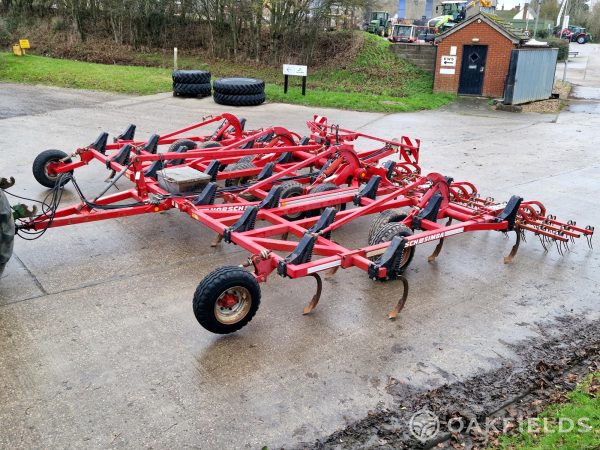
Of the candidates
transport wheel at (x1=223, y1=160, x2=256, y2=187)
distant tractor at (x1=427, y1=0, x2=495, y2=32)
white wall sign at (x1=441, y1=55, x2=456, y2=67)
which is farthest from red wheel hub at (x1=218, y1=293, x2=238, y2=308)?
distant tractor at (x1=427, y1=0, x2=495, y2=32)

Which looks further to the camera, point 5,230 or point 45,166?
point 45,166

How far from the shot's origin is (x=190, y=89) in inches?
660

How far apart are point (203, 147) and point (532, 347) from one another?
5.76 metres

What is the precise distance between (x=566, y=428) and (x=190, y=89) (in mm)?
14936

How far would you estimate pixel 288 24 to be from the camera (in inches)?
887

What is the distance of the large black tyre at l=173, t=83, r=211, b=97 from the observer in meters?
16.7

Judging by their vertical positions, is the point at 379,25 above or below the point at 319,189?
above

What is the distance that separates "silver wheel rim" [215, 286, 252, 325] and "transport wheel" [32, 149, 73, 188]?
4.37 metres

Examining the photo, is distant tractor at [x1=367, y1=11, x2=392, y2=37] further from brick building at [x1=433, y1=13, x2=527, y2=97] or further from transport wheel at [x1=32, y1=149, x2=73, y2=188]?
transport wheel at [x1=32, y1=149, x2=73, y2=188]

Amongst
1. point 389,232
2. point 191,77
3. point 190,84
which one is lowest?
point 389,232

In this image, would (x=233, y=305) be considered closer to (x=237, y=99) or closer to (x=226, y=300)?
(x=226, y=300)

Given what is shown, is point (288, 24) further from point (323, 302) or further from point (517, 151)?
point (323, 302)

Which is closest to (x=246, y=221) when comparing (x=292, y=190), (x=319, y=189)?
(x=292, y=190)

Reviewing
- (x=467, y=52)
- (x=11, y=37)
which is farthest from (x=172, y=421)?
(x=11, y=37)
